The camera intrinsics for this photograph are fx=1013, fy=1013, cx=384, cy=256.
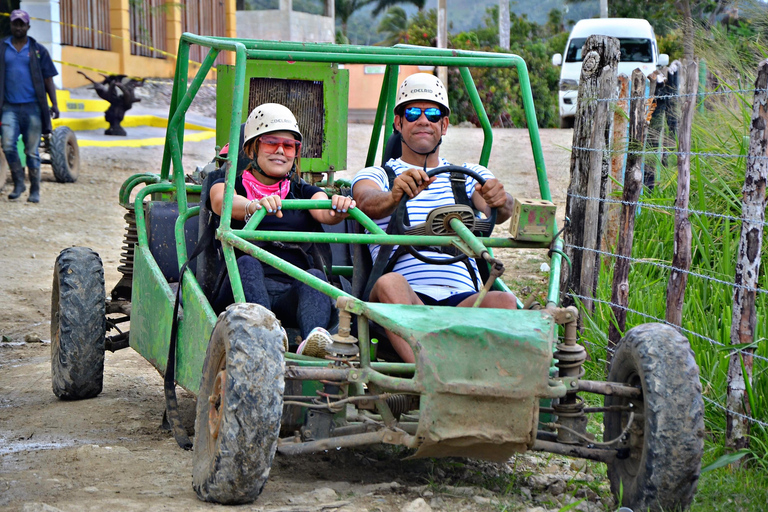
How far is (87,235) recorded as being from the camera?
10.4m

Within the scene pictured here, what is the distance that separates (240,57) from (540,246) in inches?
56.2

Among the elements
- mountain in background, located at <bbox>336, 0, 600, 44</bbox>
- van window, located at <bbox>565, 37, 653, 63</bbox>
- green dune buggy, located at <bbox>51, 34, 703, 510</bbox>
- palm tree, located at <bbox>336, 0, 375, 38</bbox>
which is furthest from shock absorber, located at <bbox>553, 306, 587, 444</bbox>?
palm tree, located at <bbox>336, 0, 375, 38</bbox>

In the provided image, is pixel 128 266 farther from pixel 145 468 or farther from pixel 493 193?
pixel 493 193

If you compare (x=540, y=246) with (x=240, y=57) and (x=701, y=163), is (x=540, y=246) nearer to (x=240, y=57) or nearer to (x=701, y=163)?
(x=240, y=57)

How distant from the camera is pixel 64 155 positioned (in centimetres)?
1251

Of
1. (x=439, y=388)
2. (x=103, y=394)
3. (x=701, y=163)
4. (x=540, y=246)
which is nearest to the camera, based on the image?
(x=439, y=388)

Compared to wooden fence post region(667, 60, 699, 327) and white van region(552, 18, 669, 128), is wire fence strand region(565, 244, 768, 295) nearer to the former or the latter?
wooden fence post region(667, 60, 699, 327)

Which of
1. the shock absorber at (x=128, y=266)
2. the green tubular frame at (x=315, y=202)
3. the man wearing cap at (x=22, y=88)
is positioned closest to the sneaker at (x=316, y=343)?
the green tubular frame at (x=315, y=202)

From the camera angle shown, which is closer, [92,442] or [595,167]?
[92,442]

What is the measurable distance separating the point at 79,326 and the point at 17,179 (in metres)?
6.75

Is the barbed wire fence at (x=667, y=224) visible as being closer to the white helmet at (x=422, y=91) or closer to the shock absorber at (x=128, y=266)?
the white helmet at (x=422, y=91)

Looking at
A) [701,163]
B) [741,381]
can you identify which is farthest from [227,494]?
[701,163]

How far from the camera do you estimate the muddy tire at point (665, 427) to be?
3254mm

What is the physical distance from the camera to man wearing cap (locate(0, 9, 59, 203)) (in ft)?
35.0
